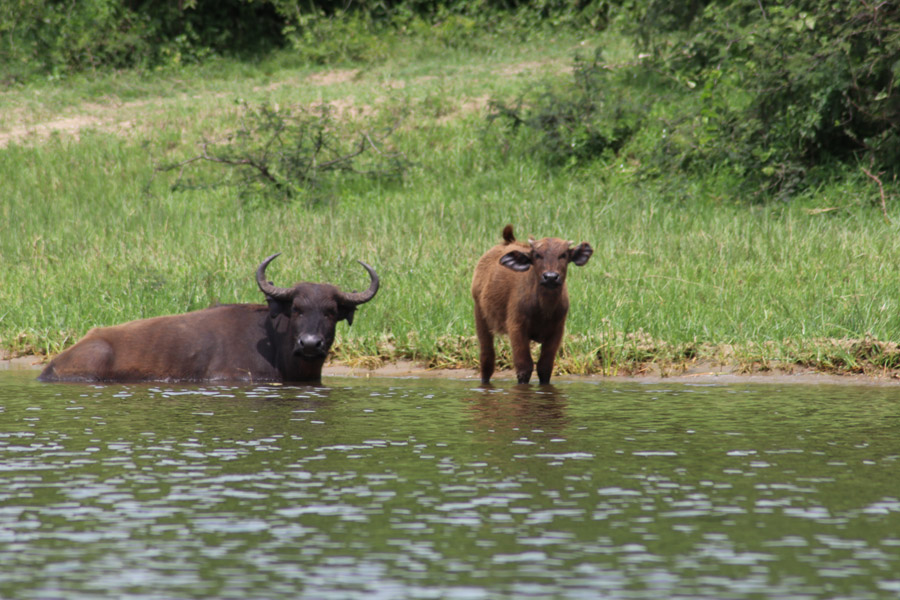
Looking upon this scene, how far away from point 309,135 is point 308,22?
12704 millimetres

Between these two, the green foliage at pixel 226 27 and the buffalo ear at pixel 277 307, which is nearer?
the buffalo ear at pixel 277 307

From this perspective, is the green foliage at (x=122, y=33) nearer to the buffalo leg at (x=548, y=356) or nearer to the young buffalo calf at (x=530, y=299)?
the young buffalo calf at (x=530, y=299)

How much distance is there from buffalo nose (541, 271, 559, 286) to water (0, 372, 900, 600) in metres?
0.86

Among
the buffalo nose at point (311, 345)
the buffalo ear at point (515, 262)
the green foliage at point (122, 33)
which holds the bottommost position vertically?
the buffalo nose at point (311, 345)

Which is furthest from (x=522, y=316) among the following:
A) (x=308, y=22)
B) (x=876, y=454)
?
(x=308, y=22)

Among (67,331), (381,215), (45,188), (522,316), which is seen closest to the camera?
(522,316)

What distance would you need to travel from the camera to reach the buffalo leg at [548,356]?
1055cm

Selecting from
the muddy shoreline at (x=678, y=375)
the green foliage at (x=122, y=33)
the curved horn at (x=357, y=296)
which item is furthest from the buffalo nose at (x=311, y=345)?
the green foliage at (x=122, y=33)

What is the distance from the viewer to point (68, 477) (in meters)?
6.70

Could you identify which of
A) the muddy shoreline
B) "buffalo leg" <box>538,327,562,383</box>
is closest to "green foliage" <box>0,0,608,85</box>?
the muddy shoreline

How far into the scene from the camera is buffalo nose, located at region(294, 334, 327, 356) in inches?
407

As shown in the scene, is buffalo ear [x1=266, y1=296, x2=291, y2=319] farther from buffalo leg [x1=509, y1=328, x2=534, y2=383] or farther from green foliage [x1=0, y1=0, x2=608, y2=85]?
green foliage [x1=0, y1=0, x2=608, y2=85]

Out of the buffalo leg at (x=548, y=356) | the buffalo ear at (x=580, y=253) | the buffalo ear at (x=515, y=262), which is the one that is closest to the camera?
the buffalo ear at (x=515, y=262)

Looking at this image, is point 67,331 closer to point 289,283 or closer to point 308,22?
point 289,283
